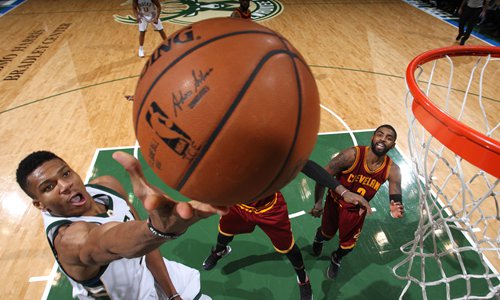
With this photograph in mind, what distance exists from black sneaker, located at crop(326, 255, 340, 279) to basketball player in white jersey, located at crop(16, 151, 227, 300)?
120 centimetres

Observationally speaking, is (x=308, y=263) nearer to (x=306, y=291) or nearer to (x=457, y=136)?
(x=306, y=291)

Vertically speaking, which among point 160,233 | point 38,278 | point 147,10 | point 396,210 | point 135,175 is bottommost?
point 38,278

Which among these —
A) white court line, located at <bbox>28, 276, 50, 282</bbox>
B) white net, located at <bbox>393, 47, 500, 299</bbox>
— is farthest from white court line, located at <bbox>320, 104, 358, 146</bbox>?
white court line, located at <bbox>28, 276, 50, 282</bbox>

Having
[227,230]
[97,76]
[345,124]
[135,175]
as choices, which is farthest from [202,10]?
[135,175]

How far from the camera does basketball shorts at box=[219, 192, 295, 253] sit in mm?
2264

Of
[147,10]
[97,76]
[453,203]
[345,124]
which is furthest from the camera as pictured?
[147,10]

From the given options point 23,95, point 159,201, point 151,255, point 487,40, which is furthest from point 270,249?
point 487,40

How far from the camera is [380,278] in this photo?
9.32ft

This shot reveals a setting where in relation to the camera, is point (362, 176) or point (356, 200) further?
point (362, 176)

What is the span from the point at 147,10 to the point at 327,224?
603 centimetres

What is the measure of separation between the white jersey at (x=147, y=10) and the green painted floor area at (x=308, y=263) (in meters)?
4.78

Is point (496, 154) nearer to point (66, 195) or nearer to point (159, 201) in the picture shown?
point (159, 201)

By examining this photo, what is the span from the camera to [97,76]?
21.0 feet

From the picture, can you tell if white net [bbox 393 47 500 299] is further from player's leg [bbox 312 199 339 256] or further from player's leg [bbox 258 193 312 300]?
player's leg [bbox 258 193 312 300]
